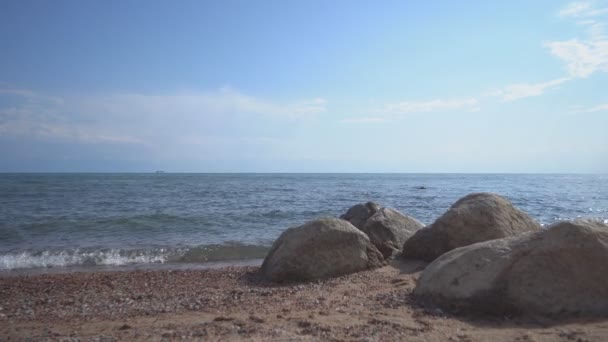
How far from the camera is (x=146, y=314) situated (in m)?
5.71

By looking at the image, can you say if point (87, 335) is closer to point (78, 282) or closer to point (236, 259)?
point (78, 282)

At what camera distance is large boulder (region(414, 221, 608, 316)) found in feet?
16.3

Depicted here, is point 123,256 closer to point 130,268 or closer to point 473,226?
point 130,268

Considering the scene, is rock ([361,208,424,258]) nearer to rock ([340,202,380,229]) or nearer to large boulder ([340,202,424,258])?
large boulder ([340,202,424,258])

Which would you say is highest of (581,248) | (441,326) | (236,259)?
(581,248)

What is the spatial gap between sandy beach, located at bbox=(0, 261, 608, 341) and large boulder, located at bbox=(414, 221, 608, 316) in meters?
0.20

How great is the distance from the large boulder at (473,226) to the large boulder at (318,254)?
52.8 inches

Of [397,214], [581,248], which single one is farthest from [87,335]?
[397,214]

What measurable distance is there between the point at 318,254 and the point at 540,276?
12.9 ft

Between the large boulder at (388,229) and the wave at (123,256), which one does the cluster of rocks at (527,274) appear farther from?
the wave at (123,256)

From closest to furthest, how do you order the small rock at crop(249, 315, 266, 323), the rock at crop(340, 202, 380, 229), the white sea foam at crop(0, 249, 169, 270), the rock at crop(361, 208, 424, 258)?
the small rock at crop(249, 315, 266, 323)
the rock at crop(361, 208, 424, 258)
the white sea foam at crop(0, 249, 169, 270)
the rock at crop(340, 202, 380, 229)

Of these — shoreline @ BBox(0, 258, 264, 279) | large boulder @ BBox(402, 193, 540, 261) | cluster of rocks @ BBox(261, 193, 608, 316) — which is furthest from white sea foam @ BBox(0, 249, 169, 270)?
large boulder @ BBox(402, 193, 540, 261)

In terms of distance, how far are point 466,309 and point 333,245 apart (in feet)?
10.8

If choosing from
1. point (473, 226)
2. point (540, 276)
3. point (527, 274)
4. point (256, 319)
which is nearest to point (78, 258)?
point (256, 319)
